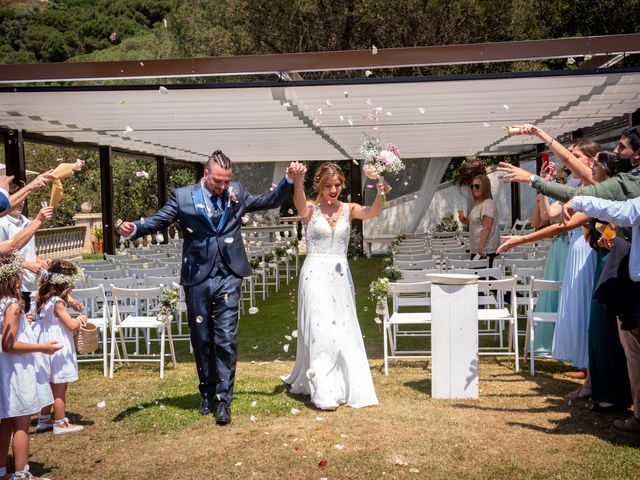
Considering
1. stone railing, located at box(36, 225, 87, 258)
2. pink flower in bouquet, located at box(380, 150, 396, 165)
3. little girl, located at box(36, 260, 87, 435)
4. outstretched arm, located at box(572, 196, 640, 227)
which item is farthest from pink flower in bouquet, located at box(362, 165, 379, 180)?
stone railing, located at box(36, 225, 87, 258)

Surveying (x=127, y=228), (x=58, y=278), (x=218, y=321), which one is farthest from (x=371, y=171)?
(x=58, y=278)

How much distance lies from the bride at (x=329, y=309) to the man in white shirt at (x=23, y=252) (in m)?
2.05

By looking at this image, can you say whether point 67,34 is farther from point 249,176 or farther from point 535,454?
point 535,454

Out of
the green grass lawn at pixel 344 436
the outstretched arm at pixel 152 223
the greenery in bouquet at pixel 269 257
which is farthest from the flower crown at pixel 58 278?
the greenery in bouquet at pixel 269 257

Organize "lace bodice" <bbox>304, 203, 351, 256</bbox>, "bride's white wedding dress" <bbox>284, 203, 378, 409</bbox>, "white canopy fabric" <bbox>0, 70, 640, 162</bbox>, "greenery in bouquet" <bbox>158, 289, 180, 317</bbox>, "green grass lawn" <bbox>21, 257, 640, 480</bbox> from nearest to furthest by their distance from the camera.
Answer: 1. "green grass lawn" <bbox>21, 257, 640, 480</bbox>
2. "bride's white wedding dress" <bbox>284, 203, 378, 409</bbox>
3. "lace bodice" <bbox>304, 203, 351, 256</bbox>
4. "greenery in bouquet" <bbox>158, 289, 180, 317</bbox>
5. "white canopy fabric" <bbox>0, 70, 640, 162</bbox>

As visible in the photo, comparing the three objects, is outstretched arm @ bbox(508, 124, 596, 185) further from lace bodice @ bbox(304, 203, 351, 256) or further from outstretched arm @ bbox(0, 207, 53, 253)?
outstretched arm @ bbox(0, 207, 53, 253)

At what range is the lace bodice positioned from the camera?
6.22 metres

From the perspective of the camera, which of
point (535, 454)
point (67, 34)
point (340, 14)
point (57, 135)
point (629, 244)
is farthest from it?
point (67, 34)

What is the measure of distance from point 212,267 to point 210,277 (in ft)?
0.25

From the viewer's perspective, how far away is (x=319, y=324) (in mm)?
6066

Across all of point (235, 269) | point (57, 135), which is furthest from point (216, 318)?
point (57, 135)

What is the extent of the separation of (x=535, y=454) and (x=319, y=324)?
202cm

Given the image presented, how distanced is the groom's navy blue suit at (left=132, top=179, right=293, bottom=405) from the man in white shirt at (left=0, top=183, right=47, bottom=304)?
1.00 metres

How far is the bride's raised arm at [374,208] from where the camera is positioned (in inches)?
236
